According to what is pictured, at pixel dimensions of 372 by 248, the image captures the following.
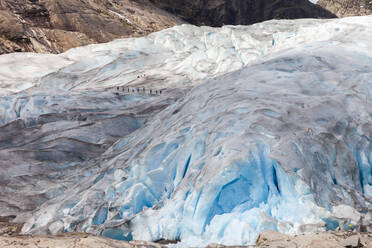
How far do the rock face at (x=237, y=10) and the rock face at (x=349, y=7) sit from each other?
12.9 meters

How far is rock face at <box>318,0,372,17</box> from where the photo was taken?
87.9 meters

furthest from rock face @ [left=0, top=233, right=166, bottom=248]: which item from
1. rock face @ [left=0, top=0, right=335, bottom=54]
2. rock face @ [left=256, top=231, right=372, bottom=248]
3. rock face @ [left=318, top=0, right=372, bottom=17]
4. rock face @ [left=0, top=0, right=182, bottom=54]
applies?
rock face @ [left=318, top=0, right=372, bottom=17]

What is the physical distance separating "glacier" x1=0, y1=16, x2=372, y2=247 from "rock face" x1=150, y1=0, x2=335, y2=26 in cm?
4624

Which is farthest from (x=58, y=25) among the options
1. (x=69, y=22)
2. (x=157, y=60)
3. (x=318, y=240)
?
(x=318, y=240)

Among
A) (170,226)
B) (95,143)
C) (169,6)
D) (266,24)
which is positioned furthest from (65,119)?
(169,6)

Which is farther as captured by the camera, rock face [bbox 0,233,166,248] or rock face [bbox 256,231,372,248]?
rock face [bbox 0,233,166,248]

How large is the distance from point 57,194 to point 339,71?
9.38m

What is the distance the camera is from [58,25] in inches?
1651

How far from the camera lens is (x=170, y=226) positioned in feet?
31.8

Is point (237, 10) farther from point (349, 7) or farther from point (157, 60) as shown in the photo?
point (157, 60)

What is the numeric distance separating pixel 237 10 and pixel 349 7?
31.7 m

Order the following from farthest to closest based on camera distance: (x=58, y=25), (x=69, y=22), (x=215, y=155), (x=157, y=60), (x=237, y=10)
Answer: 1. (x=237, y=10)
2. (x=69, y=22)
3. (x=58, y=25)
4. (x=157, y=60)
5. (x=215, y=155)

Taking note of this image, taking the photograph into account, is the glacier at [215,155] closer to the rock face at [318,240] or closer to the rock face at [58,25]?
the rock face at [318,240]

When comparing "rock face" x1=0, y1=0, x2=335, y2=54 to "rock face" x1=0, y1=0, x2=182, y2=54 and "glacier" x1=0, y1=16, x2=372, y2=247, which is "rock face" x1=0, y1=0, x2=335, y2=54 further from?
"glacier" x1=0, y1=16, x2=372, y2=247
